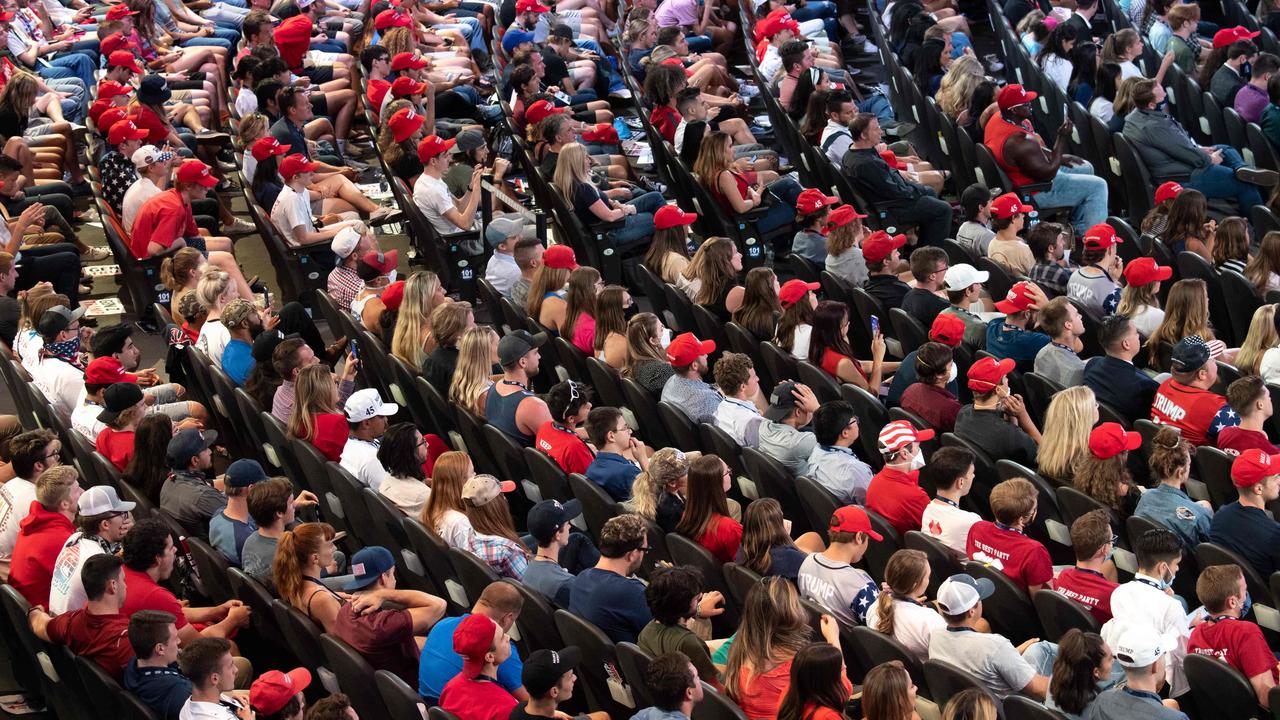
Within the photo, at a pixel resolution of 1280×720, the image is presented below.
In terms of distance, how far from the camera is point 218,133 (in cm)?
1092

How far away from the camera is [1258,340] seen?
7070mm

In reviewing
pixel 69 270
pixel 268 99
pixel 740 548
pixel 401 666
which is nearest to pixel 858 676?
pixel 740 548

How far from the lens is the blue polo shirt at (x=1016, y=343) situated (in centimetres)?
727

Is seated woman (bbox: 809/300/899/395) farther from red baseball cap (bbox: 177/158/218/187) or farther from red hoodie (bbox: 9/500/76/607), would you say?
red baseball cap (bbox: 177/158/218/187)

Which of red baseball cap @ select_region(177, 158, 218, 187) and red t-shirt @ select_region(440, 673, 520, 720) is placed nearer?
red t-shirt @ select_region(440, 673, 520, 720)

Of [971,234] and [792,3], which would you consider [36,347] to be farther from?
[792,3]

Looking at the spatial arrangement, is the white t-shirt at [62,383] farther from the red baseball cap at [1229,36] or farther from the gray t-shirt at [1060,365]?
the red baseball cap at [1229,36]

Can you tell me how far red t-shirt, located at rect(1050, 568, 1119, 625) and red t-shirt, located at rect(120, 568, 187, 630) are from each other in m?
3.05

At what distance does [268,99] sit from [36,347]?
3541mm

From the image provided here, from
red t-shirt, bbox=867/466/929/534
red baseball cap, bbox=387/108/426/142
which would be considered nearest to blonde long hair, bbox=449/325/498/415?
red t-shirt, bbox=867/466/929/534

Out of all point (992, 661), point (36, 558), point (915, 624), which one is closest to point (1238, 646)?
point (992, 661)

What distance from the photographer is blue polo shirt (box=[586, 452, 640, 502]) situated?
6262mm

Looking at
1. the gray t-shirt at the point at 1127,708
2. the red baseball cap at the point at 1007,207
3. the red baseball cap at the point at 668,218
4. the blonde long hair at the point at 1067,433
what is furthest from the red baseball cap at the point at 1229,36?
the gray t-shirt at the point at 1127,708

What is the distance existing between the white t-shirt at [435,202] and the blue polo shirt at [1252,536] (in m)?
4.84
